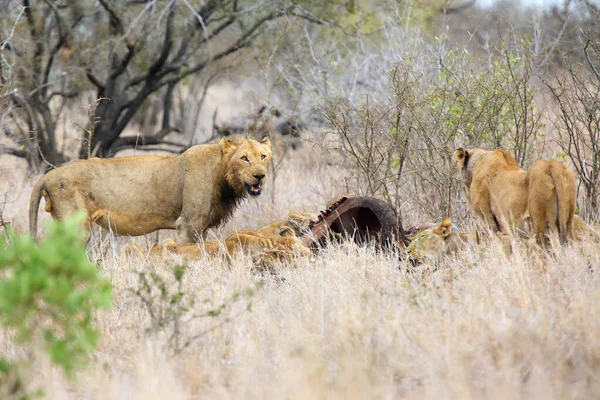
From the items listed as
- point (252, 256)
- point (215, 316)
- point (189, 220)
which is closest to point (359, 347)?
point (215, 316)

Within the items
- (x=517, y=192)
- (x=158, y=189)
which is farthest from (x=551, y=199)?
(x=158, y=189)

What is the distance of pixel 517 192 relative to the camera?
531 cm

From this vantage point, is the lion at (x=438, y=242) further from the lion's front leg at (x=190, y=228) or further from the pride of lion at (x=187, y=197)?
the lion's front leg at (x=190, y=228)

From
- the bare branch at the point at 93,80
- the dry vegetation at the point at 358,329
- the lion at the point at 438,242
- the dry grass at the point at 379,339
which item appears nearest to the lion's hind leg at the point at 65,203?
the dry vegetation at the point at 358,329

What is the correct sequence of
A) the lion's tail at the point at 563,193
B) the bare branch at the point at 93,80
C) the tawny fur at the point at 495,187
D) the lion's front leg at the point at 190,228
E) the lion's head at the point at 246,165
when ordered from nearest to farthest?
the lion's tail at the point at 563,193, the tawny fur at the point at 495,187, the lion's head at the point at 246,165, the lion's front leg at the point at 190,228, the bare branch at the point at 93,80

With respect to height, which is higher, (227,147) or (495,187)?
(227,147)

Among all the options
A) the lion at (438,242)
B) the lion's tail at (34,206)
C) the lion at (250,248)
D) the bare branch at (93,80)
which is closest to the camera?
the lion at (438,242)

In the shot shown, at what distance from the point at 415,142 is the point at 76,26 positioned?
830cm

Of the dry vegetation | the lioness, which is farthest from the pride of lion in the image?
the dry vegetation

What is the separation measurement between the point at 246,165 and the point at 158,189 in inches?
34.7

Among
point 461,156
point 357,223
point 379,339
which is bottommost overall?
point 379,339

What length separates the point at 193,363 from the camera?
386 centimetres

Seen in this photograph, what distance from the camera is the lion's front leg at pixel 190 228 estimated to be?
23.5ft

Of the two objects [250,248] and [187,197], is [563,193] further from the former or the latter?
[187,197]
